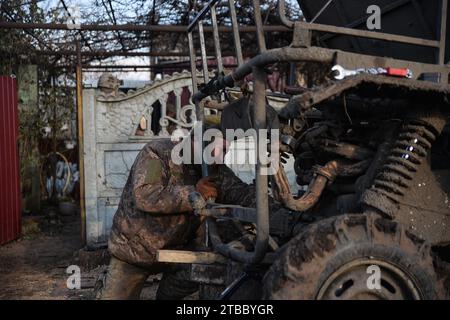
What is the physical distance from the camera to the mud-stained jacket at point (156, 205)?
4008 mm

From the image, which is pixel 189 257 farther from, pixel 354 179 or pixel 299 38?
pixel 299 38

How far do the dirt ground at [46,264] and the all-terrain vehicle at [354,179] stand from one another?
265cm

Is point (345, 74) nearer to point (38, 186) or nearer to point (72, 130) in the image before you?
point (38, 186)

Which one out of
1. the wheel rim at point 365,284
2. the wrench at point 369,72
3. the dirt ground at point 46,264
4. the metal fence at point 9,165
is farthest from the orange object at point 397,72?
the metal fence at point 9,165

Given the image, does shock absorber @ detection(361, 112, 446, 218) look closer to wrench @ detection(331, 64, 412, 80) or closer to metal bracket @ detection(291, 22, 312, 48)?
wrench @ detection(331, 64, 412, 80)

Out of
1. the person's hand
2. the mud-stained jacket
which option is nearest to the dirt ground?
the mud-stained jacket

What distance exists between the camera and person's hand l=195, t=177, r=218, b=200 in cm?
387

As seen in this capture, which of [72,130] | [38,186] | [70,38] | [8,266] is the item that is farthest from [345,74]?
[72,130]

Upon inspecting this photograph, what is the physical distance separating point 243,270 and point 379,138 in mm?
1097

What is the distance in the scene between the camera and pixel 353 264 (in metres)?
2.60

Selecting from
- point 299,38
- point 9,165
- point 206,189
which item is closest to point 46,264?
point 9,165

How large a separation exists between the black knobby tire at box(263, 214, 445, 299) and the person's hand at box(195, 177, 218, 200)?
126 centimetres

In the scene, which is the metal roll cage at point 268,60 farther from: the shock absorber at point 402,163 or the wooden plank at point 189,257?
the shock absorber at point 402,163

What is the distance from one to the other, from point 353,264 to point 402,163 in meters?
0.63
